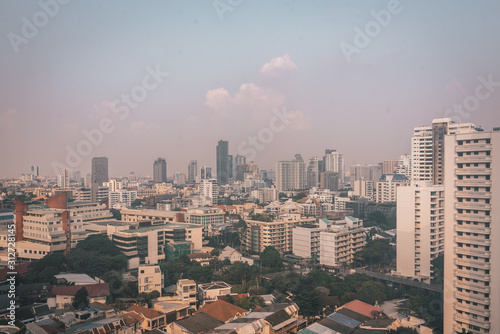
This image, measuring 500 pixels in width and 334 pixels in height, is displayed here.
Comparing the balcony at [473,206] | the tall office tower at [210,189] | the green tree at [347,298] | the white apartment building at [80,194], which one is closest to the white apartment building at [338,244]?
the green tree at [347,298]

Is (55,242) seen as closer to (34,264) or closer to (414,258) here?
(34,264)

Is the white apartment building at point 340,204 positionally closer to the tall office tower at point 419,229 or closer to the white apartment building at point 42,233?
the tall office tower at point 419,229

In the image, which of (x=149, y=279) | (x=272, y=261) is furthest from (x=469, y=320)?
(x=149, y=279)

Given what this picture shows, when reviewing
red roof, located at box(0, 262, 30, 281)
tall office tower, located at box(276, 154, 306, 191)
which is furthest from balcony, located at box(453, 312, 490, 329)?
tall office tower, located at box(276, 154, 306, 191)

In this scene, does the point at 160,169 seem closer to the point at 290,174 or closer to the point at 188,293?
the point at 290,174

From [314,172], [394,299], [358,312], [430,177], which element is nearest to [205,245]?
[394,299]

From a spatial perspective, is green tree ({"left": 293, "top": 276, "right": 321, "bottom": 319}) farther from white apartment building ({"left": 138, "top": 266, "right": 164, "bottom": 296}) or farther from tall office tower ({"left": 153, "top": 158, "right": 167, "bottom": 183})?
tall office tower ({"left": 153, "top": 158, "right": 167, "bottom": 183})
